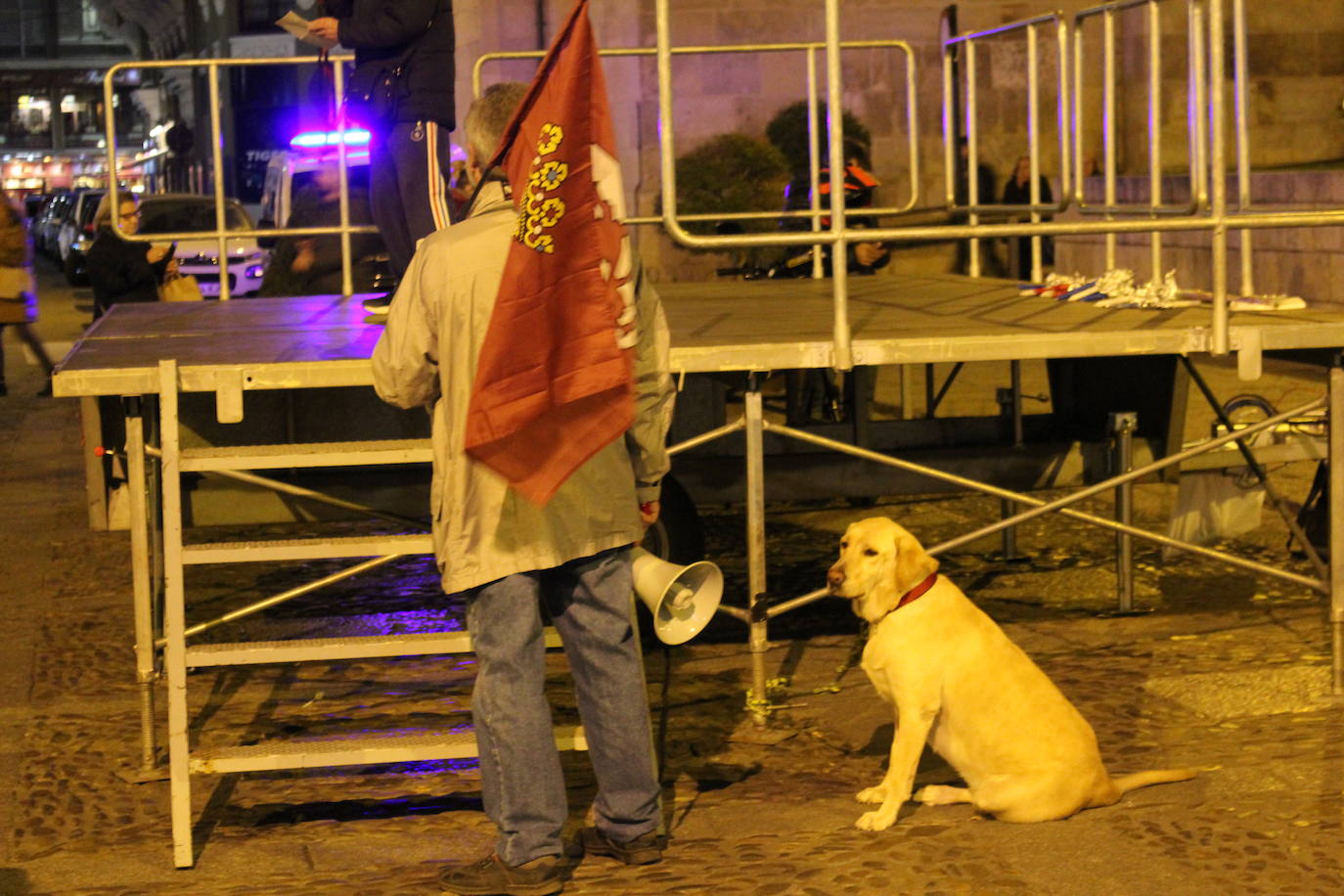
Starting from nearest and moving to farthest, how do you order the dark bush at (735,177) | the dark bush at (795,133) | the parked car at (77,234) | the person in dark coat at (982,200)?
the dark bush at (735,177) < the person in dark coat at (982,200) < the dark bush at (795,133) < the parked car at (77,234)

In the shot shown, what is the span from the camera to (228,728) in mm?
6555

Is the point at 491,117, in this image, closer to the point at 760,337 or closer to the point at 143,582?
the point at 760,337

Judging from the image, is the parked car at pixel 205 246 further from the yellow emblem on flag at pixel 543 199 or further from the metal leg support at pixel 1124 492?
the yellow emblem on flag at pixel 543 199

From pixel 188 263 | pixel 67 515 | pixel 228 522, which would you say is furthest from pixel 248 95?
pixel 228 522

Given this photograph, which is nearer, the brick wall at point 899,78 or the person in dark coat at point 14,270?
the person in dark coat at point 14,270

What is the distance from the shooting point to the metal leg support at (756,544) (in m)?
6.14

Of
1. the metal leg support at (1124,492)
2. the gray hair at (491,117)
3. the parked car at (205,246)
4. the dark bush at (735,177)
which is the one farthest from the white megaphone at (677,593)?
the parked car at (205,246)

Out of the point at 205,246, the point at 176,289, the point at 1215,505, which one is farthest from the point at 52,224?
the point at 1215,505

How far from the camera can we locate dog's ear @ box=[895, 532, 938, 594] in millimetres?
5352

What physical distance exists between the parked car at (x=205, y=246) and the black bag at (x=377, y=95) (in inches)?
530

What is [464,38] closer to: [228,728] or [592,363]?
[228,728]

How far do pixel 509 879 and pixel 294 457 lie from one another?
4.67 ft

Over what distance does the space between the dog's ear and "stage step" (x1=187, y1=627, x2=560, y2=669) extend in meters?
1.00

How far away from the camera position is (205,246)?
22.7 m
